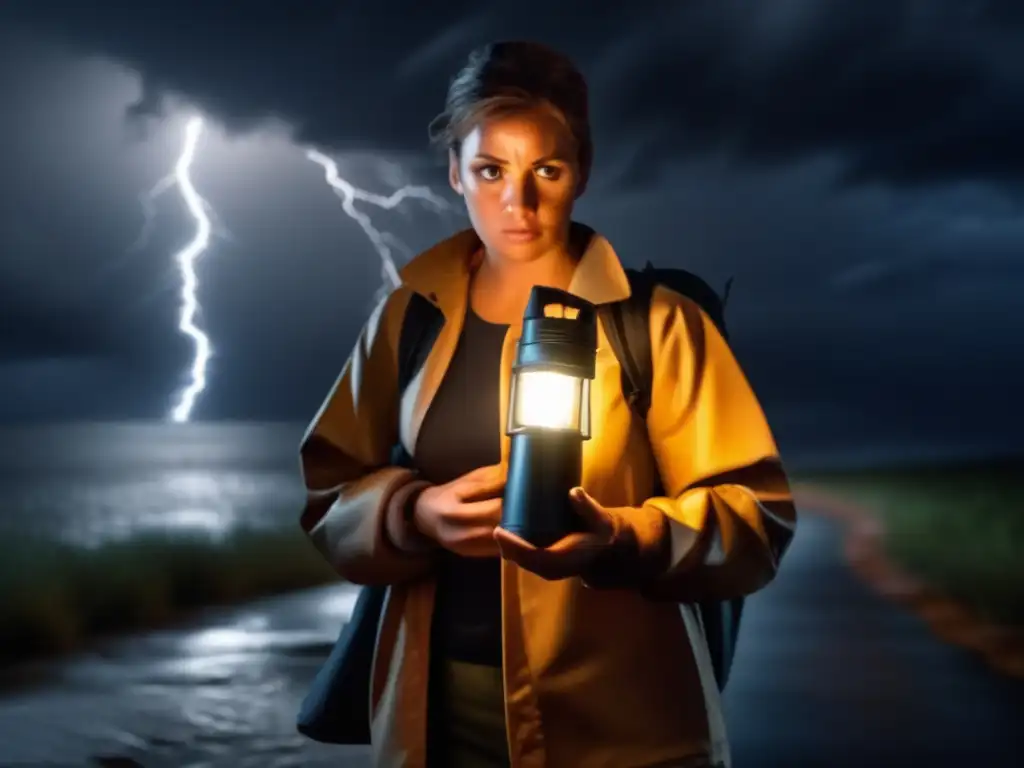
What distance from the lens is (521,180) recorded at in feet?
5.23

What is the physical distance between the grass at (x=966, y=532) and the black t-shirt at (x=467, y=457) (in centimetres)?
550

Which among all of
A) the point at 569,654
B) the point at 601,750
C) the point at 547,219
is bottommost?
the point at 601,750

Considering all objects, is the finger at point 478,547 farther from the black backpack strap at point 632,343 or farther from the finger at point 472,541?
the black backpack strap at point 632,343

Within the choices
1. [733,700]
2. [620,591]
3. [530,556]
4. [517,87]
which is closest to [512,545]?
Result: [530,556]

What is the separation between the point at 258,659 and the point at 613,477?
14.0 ft

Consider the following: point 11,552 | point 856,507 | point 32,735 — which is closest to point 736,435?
point 32,735

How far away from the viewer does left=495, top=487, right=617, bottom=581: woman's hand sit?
1.31 m

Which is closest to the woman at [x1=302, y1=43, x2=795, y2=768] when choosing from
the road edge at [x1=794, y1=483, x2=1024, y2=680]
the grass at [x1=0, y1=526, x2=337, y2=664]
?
the road edge at [x1=794, y1=483, x2=1024, y2=680]

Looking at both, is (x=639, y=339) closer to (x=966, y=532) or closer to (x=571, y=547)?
(x=571, y=547)

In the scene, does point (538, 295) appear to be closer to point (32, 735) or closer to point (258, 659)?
point (32, 735)

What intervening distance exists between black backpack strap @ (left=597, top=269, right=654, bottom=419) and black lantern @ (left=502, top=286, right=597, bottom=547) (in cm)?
14

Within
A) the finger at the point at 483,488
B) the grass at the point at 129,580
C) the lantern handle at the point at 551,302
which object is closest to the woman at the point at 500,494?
the finger at the point at 483,488

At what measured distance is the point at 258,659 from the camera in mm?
5328

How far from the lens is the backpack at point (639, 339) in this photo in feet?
5.08
